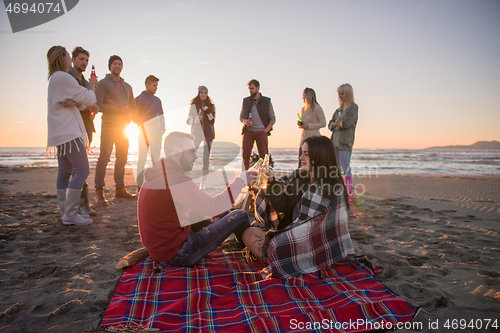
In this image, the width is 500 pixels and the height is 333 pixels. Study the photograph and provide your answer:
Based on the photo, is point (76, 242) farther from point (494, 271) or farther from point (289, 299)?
point (494, 271)

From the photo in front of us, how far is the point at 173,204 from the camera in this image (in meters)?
2.27

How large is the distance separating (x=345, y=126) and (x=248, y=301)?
4.03m

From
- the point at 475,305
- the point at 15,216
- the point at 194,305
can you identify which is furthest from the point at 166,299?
the point at 15,216

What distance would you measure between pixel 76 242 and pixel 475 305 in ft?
13.3

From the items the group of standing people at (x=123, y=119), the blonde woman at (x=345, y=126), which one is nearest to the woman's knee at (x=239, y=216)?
the group of standing people at (x=123, y=119)

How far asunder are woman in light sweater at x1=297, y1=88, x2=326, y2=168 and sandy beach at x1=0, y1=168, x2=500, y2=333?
70.6 inches

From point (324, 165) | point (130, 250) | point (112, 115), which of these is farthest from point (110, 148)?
point (324, 165)

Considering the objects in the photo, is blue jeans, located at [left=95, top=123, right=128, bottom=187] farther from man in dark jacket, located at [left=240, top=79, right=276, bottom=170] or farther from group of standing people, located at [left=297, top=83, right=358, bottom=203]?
group of standing people, located at [left=297, top=83, right=358, bottom=203]

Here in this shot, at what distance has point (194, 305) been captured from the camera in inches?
78.7

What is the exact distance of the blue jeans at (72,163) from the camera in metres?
3.49

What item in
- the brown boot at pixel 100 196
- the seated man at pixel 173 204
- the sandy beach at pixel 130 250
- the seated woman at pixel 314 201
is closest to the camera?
the sandy beach at pixel 130 250

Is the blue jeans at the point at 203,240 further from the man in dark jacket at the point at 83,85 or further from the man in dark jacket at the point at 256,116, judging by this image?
the man in dark jacket at the point at 256,116

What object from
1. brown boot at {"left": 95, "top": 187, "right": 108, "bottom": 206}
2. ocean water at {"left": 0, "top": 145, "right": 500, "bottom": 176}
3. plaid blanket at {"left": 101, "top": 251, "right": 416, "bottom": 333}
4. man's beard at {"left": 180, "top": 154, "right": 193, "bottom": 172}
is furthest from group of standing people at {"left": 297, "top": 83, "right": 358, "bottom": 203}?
brown boot at {"left": 95, "top": 187, "right": 108, "bottom": 206}

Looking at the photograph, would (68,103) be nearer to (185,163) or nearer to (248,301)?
(185,163)
